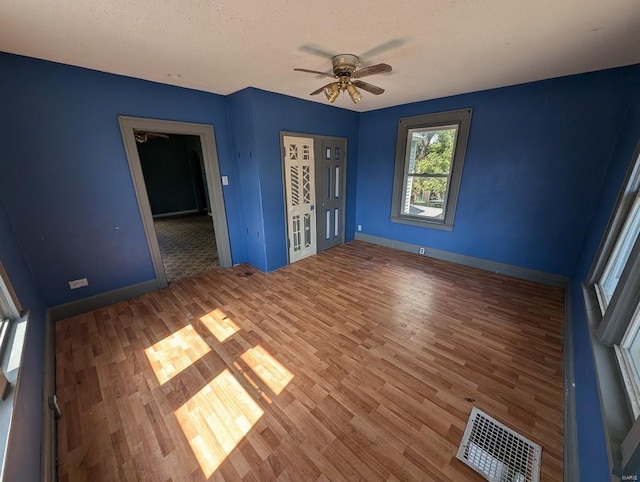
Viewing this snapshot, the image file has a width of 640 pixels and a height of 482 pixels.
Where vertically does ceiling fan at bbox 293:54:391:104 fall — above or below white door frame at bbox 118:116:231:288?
above

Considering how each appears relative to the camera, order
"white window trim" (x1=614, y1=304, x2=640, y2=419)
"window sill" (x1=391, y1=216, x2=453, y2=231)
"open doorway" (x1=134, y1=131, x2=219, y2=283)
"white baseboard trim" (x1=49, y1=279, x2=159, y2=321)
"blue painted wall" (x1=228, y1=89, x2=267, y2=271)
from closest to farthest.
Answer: "white window trim" (x1=614, y1=304, x2=640, y2=419)
"white baseboard trim" (x1=49, y1=279, x2=159, y2=321)
"blue painted wall" (x1=228, y1=89, x2=267, y2=271)
"window sill" (x1=391, y1=216, x2=453, y2=231)
"open doorway" (x1=134, y1=131, x2=219, y2=283)

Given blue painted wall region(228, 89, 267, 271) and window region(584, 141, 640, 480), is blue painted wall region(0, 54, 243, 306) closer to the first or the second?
blue painted wall region(228, 89, 267, 271)

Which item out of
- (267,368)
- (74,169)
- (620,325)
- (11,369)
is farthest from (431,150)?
(11,369)

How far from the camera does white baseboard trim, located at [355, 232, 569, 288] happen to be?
3222mm

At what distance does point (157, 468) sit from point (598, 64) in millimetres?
4722

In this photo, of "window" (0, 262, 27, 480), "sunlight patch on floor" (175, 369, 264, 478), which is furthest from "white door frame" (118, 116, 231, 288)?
"sunlight patch on floor" (175, 369, 264, 478)

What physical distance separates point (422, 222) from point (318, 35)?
3265 mm

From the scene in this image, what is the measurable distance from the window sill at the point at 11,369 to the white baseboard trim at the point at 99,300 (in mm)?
1014

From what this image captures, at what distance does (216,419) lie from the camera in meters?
1.61

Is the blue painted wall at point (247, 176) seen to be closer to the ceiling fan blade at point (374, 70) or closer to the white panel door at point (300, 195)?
the white panel door at point (300, 195)

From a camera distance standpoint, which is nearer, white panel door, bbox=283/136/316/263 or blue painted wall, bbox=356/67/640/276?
blue painted wall, bbox=356/67/640/276

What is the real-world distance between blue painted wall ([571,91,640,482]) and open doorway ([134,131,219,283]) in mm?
5723

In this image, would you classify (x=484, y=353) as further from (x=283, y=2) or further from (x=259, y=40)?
(x=259, y=40)

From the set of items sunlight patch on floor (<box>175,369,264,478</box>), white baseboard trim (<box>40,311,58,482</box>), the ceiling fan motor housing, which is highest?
the ceiling fan motor housing
